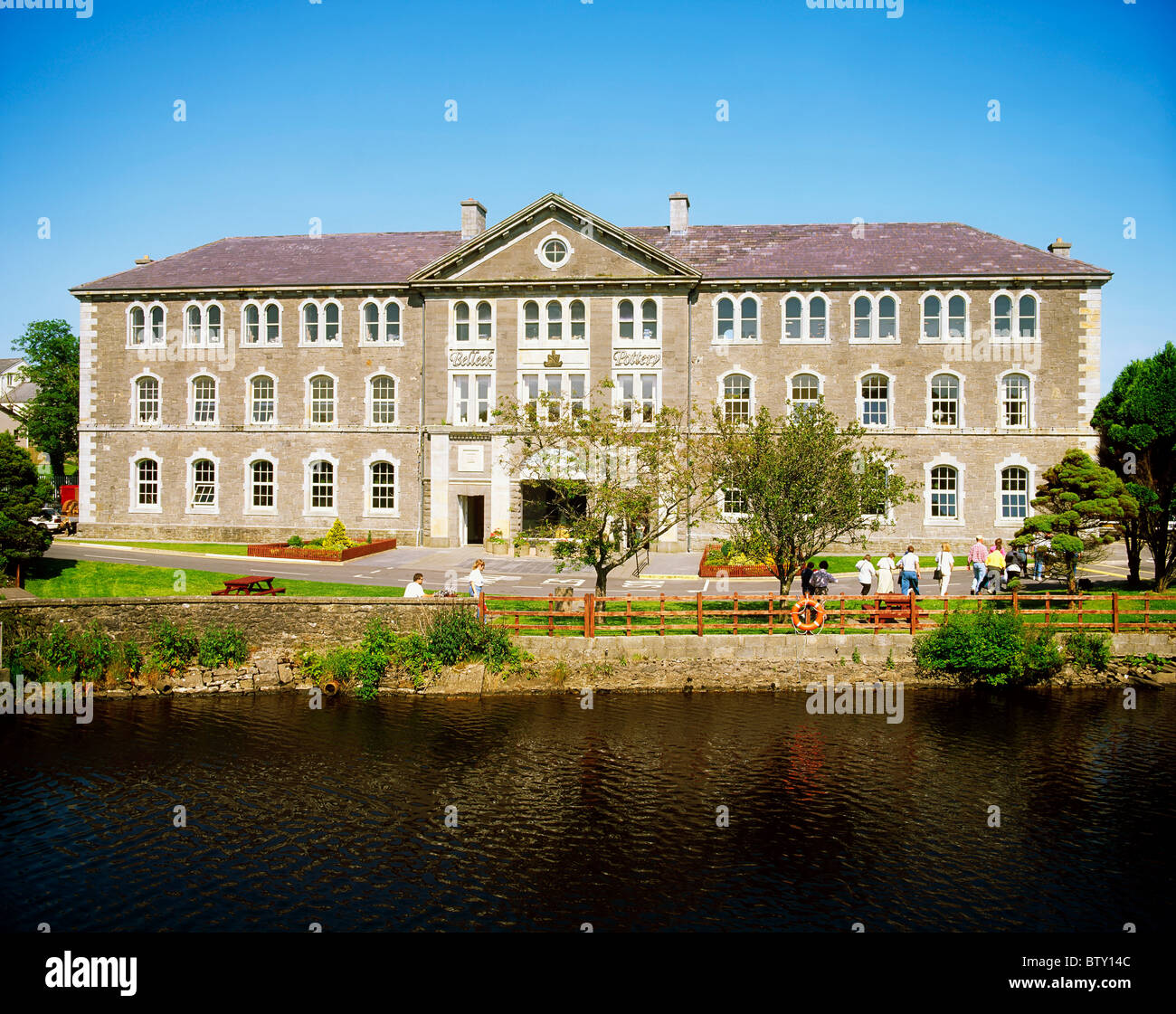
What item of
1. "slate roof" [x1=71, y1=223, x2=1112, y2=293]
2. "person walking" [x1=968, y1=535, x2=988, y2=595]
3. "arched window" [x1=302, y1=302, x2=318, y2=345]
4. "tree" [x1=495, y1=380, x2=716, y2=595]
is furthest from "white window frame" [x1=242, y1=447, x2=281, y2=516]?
"person walking" [x1=968, y1=535, x2=988, y2=595]

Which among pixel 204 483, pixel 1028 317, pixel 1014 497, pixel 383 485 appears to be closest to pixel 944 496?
pixel 1014 497

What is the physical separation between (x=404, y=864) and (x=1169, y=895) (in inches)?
442

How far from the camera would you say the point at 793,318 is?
132 ft

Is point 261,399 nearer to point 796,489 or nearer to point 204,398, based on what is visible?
point 204,398

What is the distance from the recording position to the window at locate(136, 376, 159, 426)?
144ft

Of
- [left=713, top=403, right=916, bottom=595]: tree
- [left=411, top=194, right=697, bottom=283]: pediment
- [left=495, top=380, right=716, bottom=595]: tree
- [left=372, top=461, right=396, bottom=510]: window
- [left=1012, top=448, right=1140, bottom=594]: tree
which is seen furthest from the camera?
[left=372, top=461, right=396, bottom=510]: window

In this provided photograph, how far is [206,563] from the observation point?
33.9m

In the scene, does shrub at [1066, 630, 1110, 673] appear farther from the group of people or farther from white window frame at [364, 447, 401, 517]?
white window frame at [364, 447, 401, 517]

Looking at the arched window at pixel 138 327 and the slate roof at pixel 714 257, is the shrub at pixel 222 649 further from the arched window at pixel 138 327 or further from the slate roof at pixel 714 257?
the arched window at pixel 138 327

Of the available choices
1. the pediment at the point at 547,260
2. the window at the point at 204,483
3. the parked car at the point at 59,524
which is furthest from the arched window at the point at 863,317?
the parked car at the point at 59,524

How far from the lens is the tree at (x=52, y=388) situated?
2522 inches

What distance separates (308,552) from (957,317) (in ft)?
97.1

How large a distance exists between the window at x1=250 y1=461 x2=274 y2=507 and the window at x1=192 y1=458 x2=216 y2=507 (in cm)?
192

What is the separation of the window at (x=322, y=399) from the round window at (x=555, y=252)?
11762mm
